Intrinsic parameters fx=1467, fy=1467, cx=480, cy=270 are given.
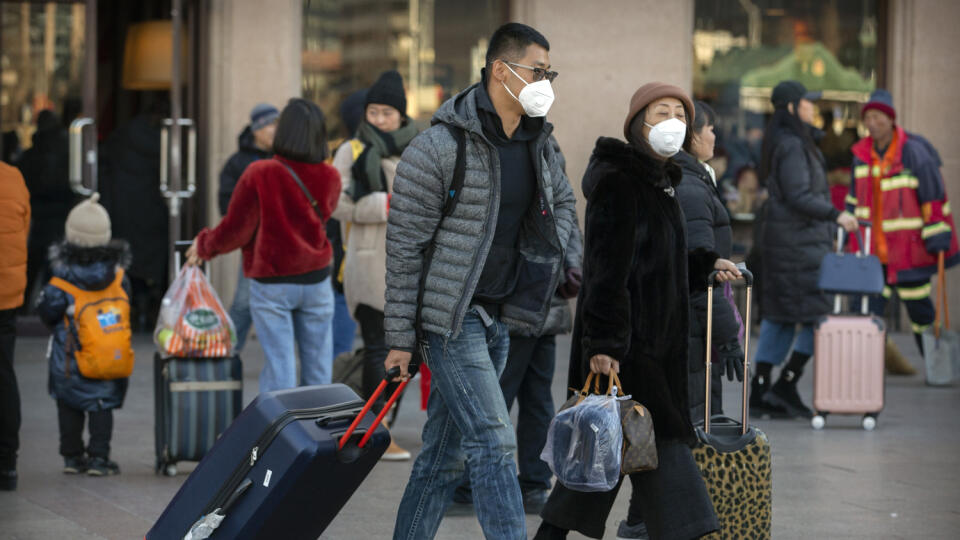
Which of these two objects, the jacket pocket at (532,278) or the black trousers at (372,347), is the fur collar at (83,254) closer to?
the black trousers at (372,347)

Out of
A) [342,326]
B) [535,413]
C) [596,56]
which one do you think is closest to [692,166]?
[535,413]

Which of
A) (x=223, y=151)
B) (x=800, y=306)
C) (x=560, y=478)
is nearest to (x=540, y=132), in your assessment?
(x=560, y=478)

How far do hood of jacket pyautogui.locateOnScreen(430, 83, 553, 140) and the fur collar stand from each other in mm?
2786

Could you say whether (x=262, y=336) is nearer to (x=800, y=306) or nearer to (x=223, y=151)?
(x=800, y=306)

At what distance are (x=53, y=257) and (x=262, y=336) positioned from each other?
1.07 meters

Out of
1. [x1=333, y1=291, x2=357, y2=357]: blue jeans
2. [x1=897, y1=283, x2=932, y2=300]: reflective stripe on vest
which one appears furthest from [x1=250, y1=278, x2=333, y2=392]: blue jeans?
[x1=897, y1=283, x2=932, y2=300]: reflective stripe on vest

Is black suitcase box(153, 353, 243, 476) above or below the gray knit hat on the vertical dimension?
below

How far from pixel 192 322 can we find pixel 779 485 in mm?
2888

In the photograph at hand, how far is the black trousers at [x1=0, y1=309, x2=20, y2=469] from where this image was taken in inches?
264

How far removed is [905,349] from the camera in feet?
41.3

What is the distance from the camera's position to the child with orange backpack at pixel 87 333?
6930 mm

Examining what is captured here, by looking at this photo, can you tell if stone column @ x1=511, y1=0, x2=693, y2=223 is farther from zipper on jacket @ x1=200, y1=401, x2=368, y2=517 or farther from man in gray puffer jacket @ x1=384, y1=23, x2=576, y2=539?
zipper on jacket @ x1=200, y1=401, x2=368, y2=517

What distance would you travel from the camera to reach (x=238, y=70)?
41.6 ft

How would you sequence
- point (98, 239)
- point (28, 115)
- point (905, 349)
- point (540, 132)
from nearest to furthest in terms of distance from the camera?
point (540, 132) < point (98, 239) < point (905, 349) < point (28, 115)
